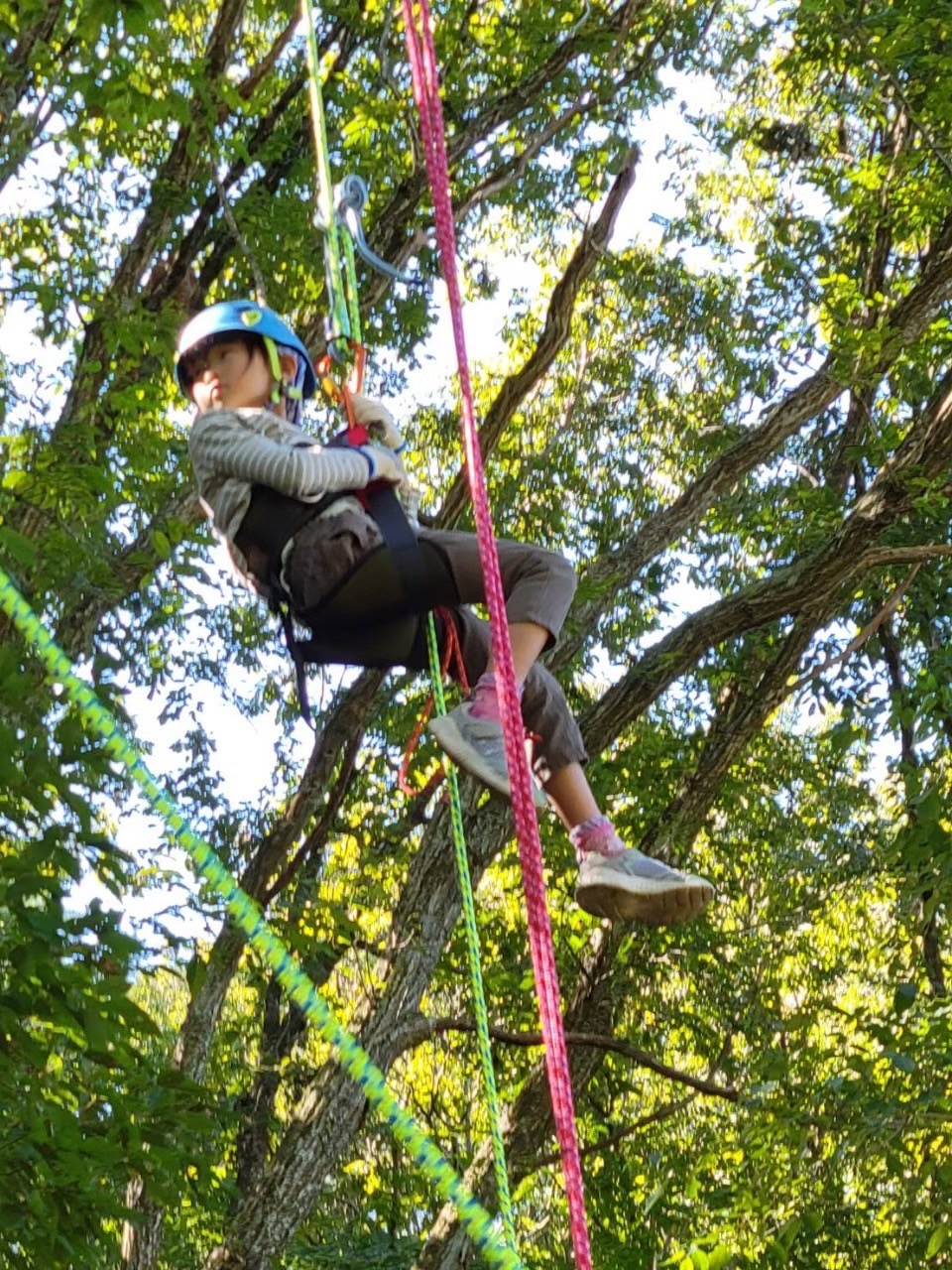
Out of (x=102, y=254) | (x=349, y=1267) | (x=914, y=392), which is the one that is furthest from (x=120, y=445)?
(x=349, y=1267)

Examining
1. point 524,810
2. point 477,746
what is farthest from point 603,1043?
point 524,810

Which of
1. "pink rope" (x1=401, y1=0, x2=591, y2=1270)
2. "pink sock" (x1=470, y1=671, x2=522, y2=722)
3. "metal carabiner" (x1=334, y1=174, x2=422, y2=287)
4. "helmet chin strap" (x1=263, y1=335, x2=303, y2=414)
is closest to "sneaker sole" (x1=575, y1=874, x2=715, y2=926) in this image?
"pink sock" (x1=470, y1=671, x2=522, y2=722)

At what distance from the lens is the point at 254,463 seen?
2.79m

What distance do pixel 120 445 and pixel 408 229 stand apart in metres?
2.12

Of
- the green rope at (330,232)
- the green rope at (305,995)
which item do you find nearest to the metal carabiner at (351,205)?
the green rope at (330,232)

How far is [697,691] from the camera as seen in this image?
8539mm

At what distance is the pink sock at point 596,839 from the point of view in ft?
9.63

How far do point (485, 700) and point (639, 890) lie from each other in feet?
1.55

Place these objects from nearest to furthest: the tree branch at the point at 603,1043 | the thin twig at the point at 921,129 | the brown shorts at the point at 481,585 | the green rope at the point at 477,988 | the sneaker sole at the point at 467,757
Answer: the green rope at the point at 477,988 → the sneaker sole at the point at 467,757 → the brown shorts at the point at 481,585 → the thin twig at the point at 921,129 → the tree branch at the point at 603,1043

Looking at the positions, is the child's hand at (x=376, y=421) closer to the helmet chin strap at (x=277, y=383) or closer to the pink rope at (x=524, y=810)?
the helmet chin strap at (x=277, y=383)

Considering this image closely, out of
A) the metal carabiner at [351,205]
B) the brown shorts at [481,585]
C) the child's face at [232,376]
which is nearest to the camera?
the brown shorts at [481,585]

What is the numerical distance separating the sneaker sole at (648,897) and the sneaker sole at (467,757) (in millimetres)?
203

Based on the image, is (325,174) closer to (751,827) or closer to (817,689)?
(817,689)

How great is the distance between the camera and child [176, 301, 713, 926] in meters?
2.81
